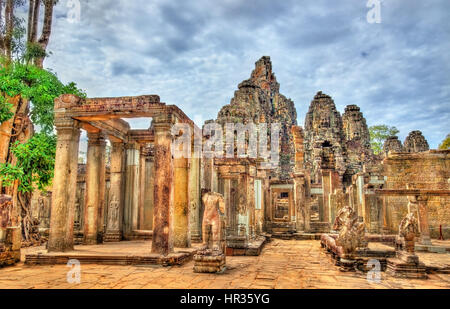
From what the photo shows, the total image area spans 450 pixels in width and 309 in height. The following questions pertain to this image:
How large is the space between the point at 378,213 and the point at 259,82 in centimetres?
3291

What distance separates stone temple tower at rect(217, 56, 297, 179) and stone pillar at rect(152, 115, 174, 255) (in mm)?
18631

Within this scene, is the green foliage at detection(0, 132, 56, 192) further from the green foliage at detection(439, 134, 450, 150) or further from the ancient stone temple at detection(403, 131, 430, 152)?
the green foliage at detection(439, 134, 450, 150)

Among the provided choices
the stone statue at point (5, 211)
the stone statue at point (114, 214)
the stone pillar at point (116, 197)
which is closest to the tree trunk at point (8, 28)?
the stone pillar at point (116, 197)

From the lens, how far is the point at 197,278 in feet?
21.6

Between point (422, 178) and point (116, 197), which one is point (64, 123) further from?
point (422, 178)

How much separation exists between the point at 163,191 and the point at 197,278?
8.30 feet

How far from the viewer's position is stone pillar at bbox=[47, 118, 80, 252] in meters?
8.66

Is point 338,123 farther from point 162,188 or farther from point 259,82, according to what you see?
point 162,188

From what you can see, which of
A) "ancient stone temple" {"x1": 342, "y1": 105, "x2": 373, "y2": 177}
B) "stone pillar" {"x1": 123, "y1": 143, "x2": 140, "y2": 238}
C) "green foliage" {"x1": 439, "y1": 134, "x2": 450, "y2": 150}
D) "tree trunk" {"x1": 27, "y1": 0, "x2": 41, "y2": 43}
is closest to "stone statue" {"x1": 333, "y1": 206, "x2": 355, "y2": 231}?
"stone pillar" {"x1": 123, "y1": 143, "x2": 140, "y2": 238}

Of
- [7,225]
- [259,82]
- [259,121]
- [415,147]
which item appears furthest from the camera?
[259,82]

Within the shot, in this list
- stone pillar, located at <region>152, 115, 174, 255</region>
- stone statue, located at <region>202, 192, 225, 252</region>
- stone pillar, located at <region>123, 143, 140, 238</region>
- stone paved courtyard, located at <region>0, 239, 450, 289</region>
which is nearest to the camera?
stone paved courtyard, located at <region>0, 239, 450, 289</region>
